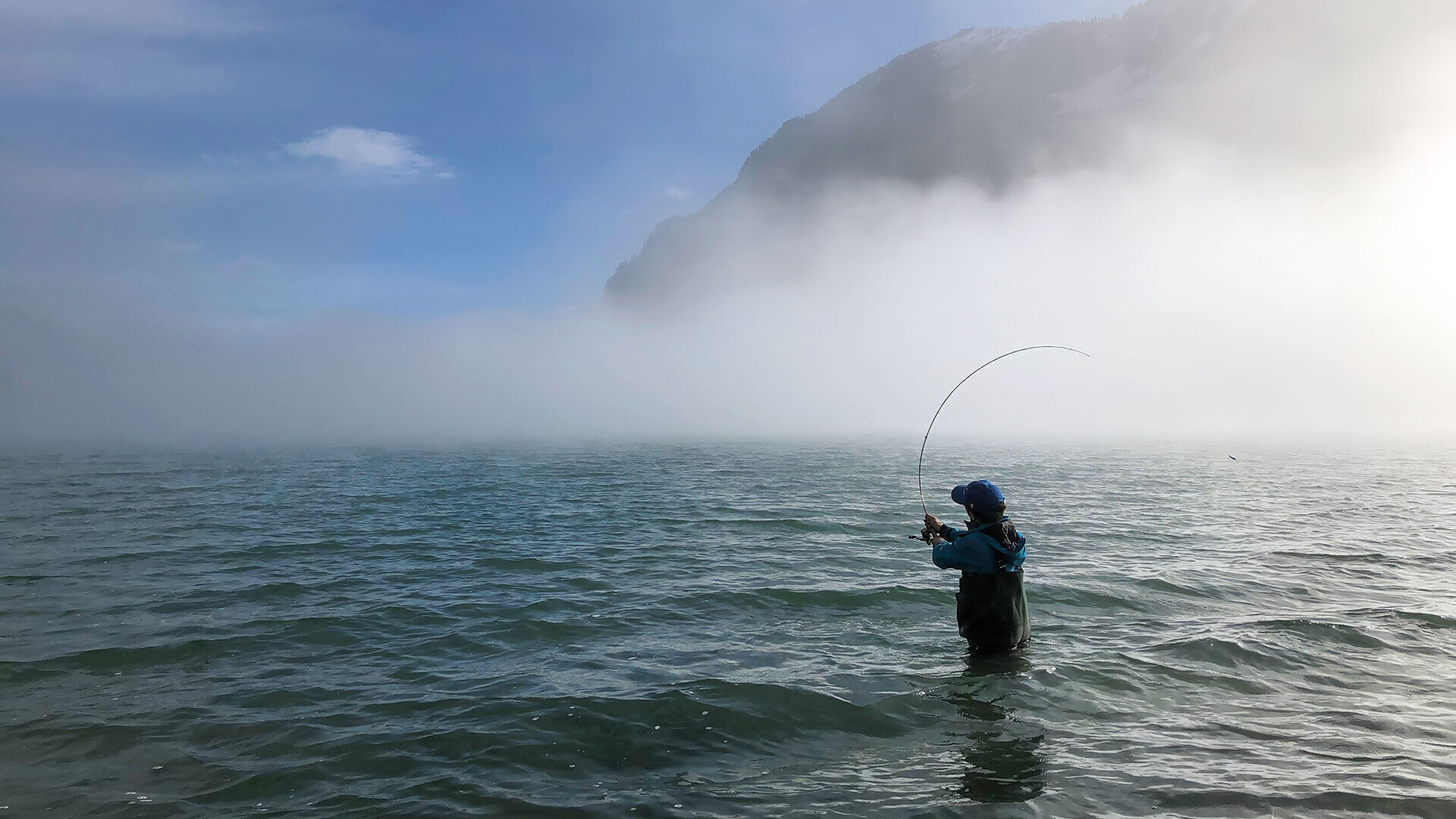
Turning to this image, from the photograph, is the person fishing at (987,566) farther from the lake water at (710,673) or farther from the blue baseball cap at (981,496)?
the lake water at (710,673)

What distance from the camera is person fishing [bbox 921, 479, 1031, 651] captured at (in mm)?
9523

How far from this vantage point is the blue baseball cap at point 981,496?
9766mm

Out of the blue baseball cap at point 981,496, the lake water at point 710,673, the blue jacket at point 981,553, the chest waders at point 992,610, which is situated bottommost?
the lake water at point 710,673

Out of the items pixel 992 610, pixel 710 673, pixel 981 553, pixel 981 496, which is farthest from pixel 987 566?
pixel 710 673

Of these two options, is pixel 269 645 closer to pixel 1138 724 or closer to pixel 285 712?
pixel 285 712

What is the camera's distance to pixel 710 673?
1017 centimetres

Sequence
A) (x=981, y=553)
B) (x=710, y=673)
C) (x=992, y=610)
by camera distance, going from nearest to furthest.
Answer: (x=981, y=553) < (x=992, y=610) < (x=710, y=673)

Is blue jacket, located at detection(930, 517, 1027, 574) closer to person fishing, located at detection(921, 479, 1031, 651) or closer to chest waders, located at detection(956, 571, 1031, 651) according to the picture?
person fishing, located at detection(921, 479, 1031, 651)

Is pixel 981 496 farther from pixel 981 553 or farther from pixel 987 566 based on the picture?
pixel 987 566

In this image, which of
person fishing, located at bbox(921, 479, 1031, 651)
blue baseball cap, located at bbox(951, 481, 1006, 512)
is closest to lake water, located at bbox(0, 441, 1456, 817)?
person fishing, located at bbox(921, 479, 1031, 651)

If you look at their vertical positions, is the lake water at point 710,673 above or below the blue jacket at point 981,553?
below

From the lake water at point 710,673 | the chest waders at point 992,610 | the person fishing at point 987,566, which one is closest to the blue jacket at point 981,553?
the person fishing at point 987,566

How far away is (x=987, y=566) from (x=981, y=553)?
0.64 ft

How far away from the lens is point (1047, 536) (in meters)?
21.4
